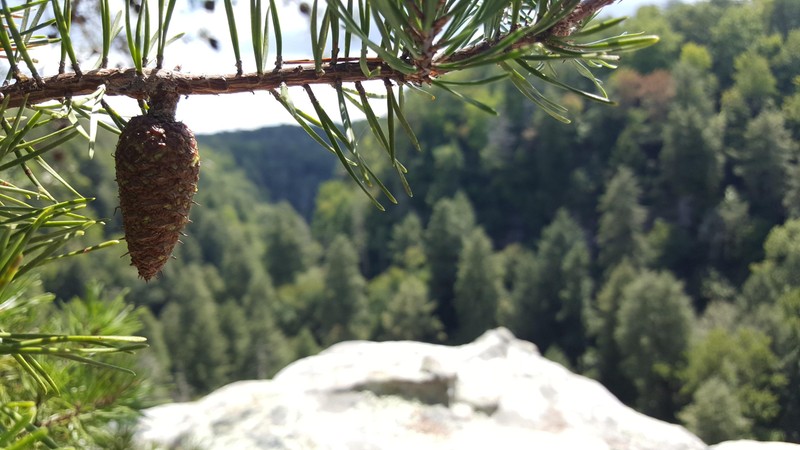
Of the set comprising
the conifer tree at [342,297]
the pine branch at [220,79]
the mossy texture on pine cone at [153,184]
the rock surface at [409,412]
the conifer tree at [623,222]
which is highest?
the pine branch at [220,79]

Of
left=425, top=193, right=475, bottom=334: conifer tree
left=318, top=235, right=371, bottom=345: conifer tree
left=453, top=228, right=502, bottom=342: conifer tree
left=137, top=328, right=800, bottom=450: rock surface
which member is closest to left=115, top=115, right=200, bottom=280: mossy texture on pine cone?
left=137, top=328, right=800, bottom=450: rock surface

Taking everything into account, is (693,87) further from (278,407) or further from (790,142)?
(278,407)

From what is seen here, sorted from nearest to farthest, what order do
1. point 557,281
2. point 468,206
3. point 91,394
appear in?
point 91,394, point 557,281, point 468,206

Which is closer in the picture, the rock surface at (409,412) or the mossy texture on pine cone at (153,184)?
the mossy texture on pine cone at (153,184)

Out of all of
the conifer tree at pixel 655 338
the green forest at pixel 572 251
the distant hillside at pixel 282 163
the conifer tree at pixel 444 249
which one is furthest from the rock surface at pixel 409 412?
the distant hillside at pixel 282 163

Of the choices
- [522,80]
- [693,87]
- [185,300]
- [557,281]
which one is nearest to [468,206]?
[557,281]

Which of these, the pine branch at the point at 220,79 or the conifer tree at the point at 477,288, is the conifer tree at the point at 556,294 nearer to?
the conifer tree at the point at 477,288

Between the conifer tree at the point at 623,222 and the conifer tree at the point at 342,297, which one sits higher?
the conifer tree at the point at 623,222
